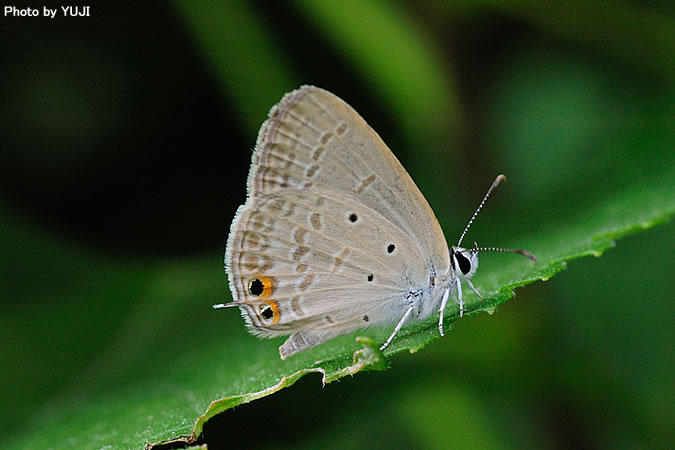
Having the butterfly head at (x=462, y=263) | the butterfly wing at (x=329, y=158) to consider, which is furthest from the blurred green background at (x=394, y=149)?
the butterfly wing at (x=329, y=158)

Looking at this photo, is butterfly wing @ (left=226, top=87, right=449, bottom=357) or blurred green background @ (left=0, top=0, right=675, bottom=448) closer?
butterfly wing @ (left=226, top=87, right=449, bottom=357)

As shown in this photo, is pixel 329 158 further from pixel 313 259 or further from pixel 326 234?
pixel 313 259

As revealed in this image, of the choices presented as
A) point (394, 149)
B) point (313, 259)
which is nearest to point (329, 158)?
point (313, 259)

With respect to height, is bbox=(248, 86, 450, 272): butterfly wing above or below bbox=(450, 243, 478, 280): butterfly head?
above

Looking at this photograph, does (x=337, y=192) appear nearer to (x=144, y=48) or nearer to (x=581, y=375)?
(x=581, y=375)

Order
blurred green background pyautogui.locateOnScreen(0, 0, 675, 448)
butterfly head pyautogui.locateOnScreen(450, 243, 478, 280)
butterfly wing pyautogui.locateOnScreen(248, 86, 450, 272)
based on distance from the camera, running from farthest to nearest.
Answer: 1. blurred green background pyautogui.locateOnScreen(0, 0, 675, 448)
2. butterfly head pyautogui.locateOnScreen(450, 243, 478, 280)
3. butterfly wing pyautogui.locateOnScreen(248, 86, 450, 272)

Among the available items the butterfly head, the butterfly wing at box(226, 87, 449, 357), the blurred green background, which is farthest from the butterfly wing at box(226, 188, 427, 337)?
the blurred green background

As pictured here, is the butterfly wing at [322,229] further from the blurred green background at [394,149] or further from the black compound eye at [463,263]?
the blurred green background at [394,149]

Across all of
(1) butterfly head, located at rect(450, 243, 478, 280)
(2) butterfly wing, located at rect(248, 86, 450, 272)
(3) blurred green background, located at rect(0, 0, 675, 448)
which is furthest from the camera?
(3) blurred green background, located at rect(0, 0, 675, 448)

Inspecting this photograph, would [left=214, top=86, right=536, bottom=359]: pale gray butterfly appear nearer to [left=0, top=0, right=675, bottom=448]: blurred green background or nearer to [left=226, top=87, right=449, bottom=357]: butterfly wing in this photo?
[left=226, top=87, right=449, bottom=357]: butterfly wing
